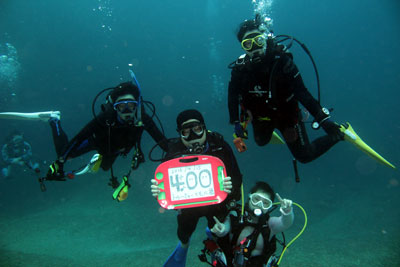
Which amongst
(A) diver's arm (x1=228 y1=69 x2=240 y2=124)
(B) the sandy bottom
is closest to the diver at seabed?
(B) the sandy bottom

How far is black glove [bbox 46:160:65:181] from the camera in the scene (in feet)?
14.1

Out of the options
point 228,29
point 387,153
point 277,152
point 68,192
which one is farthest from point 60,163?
point 228,29

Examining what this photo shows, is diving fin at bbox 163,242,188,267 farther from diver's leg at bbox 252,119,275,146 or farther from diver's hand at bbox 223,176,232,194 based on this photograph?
diver's leg at bbox 252,119,275,146

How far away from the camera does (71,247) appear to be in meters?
7.95

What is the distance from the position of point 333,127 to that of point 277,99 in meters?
1.03

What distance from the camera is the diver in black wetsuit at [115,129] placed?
171 inches

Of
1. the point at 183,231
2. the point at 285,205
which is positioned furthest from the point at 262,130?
the point at 183,231

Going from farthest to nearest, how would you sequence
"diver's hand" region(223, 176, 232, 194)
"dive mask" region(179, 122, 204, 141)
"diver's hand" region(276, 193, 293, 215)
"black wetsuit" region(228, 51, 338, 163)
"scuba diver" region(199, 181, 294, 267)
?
"black wetsuit" region(228, 51, 338, 163)
"dive mask" region(179, 122, 204, 141)
"scuba diver" region(199, 181, 294, 267)
"diver's hand" region(276, 193, 293, 215)
"diver's hand" region(223, 176, 232, 194)

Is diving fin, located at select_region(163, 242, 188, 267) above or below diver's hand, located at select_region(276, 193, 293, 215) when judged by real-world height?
below

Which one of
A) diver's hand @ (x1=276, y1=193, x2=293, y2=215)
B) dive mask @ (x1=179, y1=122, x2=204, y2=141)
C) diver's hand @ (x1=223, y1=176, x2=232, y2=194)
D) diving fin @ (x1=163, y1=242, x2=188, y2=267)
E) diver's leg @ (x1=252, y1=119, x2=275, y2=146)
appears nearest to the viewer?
diver's hand @ (x1=223, y1=176, x2=232, y2=194)

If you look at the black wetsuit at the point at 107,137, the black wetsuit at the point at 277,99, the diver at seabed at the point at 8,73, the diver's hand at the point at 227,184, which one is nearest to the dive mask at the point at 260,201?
the diver's hand at the point at 227,184

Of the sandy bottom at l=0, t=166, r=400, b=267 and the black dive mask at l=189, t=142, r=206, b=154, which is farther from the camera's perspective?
the sandy bottom at l=0, t=166, r=400, b=267

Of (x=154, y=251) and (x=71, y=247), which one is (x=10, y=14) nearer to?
(x=71, y=247)

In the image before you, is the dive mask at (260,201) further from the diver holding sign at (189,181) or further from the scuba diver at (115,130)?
the scuba diver at (115,130)
